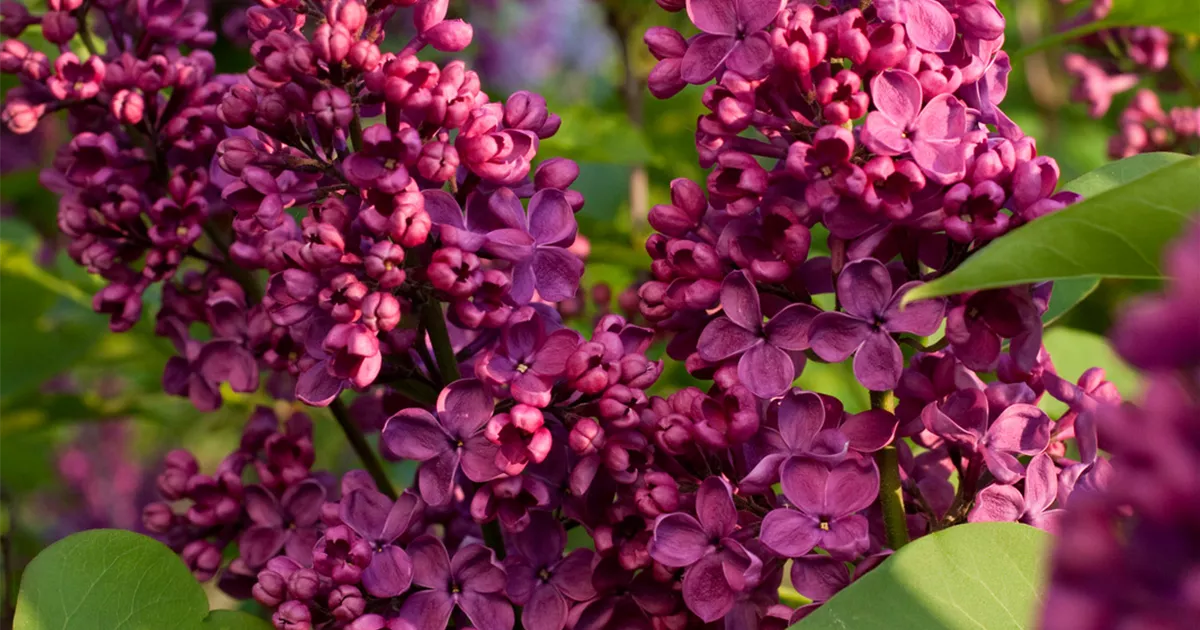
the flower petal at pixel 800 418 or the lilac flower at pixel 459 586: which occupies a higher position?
the flower petal at pixel 800 418

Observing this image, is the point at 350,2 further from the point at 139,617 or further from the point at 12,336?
the point at 12,336

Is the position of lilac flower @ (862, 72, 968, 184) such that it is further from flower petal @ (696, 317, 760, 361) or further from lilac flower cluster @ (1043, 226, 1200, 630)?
lilac flower cluster @ (1043, 226, 1200, 630)

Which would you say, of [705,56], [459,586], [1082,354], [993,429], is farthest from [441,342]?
[1082,354]

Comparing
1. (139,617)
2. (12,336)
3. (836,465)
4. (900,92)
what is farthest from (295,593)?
(12,336)

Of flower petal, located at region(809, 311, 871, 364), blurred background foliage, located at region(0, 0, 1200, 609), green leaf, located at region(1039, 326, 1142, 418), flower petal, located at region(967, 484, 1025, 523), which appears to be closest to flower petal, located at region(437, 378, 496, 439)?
flower petal, located at region(809, 311, 871, 364)

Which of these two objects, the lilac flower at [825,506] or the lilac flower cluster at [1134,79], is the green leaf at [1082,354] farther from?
the lilac flower at [825,506]

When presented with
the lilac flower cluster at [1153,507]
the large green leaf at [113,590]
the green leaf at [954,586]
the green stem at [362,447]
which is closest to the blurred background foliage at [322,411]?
the large green leaf at [113,590]
